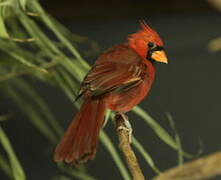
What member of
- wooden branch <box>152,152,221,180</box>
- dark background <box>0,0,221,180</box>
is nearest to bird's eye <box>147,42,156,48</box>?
wooden branch <box>152,152,221,180</box>

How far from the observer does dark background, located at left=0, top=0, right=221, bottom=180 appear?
121cm

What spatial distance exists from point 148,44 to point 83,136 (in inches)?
6.7

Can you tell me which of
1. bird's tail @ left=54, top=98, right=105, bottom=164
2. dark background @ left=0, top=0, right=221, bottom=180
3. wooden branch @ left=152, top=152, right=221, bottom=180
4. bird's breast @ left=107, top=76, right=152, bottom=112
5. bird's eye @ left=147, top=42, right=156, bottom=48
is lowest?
dark background @ left=0, top=0, right=221, bottom=180

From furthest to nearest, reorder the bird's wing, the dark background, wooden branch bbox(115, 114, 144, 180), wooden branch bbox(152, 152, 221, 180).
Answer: the dark background
the bird's wing
wooden branch bbox(115, 114, 144, 180)
wooden branch bbox(152, 152, 221, 180)

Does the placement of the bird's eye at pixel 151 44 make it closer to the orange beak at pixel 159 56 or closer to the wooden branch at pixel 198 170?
the orange beak at pixel 159 56

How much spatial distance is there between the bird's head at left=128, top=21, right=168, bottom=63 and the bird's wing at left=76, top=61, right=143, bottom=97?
0.08 ft

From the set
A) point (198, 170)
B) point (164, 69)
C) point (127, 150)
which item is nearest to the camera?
point (198, 170)

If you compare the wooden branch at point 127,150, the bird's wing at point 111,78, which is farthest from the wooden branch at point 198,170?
the bird's wing at point 111,78

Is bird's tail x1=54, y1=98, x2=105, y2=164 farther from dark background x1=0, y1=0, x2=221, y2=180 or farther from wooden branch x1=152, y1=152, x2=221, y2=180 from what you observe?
dark background x1=0, y1=0, x2=221, y2=180

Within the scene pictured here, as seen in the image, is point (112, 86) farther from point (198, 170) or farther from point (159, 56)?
point (198, 170)

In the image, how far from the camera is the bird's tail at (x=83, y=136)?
427 millimetres

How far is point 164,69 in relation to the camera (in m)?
1.26

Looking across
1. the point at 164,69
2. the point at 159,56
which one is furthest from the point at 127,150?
the point at 164,69

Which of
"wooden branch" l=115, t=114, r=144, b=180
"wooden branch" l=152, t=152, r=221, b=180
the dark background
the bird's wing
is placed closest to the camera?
"wooden branch" l=152, t=152, r=221, b=180
